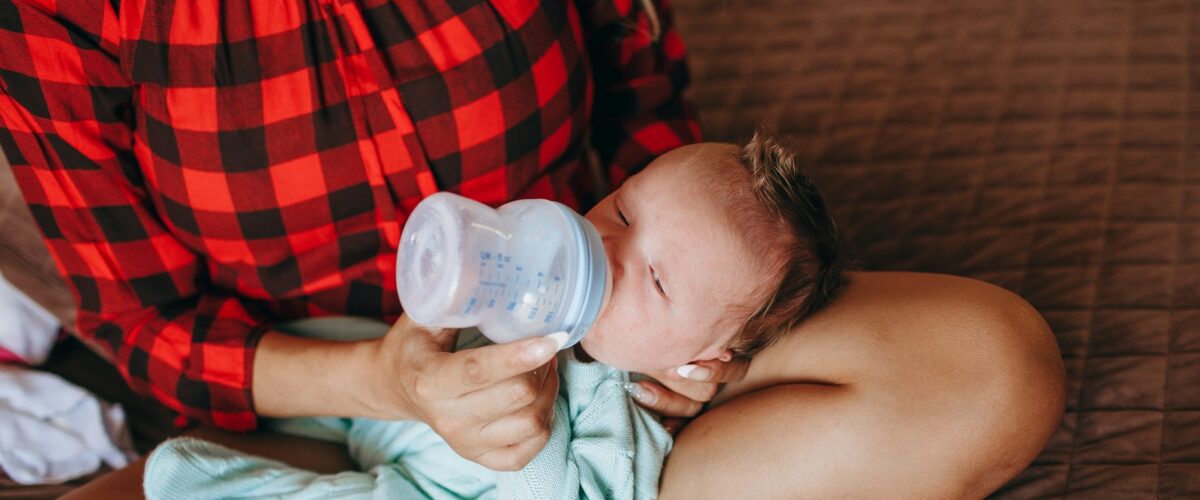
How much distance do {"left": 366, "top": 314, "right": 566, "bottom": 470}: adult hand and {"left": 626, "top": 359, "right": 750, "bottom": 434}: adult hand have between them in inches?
7.2

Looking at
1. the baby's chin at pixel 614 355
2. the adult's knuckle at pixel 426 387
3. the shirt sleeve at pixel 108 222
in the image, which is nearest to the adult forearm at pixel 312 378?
the shirt sleeve at pixel 108 222

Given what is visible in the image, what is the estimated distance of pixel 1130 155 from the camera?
1.43 meters

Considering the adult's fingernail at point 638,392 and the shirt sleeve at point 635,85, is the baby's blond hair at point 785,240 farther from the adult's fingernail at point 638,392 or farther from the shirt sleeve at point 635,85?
the shirt sleeve at point 635,85

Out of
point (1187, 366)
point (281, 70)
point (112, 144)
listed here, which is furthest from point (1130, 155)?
point (112, 144)

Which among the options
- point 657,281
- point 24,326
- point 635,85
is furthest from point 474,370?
point 24,326

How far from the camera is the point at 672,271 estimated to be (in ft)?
3.12

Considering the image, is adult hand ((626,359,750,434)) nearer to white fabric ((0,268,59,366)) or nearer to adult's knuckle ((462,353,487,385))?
adult's knuckle ((462,353,487,385))

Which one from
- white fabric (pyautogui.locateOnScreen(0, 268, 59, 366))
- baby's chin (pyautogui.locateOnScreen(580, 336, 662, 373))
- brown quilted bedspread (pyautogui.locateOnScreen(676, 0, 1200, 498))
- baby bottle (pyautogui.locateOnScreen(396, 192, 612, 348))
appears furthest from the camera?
white fabric (pyautogui.locateOnScreen(0, 268, 59, 366))

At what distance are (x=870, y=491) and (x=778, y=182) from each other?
357mm

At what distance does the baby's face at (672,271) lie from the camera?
3.11ft

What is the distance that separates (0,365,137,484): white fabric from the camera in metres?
1.20

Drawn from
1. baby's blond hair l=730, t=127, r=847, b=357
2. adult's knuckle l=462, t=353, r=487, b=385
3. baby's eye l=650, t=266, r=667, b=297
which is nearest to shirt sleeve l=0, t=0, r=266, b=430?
adult's knuckle l=462, t=353, r=487, b=385

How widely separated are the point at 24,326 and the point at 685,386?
100cm

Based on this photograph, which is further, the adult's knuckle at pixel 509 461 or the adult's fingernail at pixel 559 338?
the adult's knuckle at pixel 509 461
